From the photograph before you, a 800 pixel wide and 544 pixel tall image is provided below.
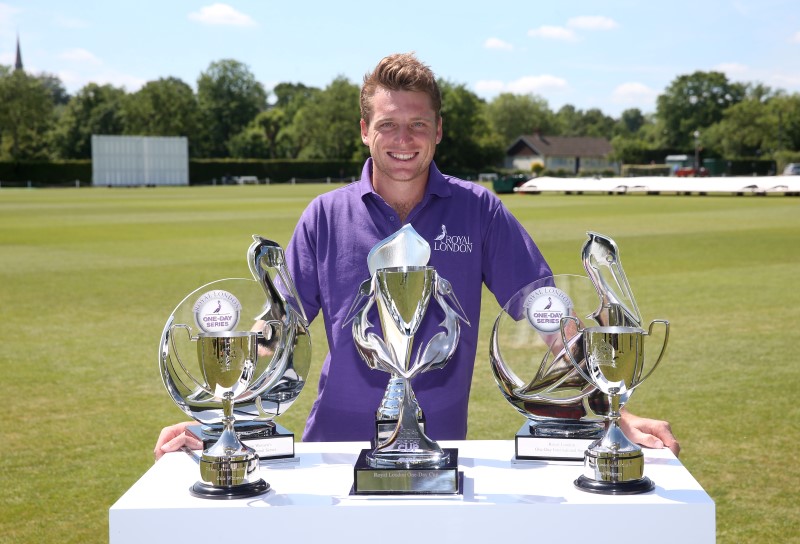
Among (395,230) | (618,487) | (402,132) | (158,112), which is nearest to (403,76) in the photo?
(402,132)

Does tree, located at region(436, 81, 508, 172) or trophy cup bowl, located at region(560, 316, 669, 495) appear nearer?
trophy cup bowl, located at region(560, 316, 669, 495)

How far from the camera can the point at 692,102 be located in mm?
135125

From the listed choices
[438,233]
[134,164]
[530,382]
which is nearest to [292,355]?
[530,382]

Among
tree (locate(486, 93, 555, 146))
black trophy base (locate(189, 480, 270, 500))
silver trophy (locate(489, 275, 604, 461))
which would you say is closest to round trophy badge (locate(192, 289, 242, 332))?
black trophy base (locate(189, 480, 270, 500))

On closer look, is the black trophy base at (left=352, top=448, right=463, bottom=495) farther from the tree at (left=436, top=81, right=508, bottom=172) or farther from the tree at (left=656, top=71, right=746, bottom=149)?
the tree at (left=656, top=71, right=746, bottom=149)

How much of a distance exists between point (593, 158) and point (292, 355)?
5665 inches

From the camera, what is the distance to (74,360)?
9.52 metres

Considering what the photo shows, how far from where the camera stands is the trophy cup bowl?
97.4 inches

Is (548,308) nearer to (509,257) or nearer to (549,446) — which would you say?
(549,446)

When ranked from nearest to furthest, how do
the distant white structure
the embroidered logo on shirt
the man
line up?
the man < the embroidered logo on shirt < the distant white structure

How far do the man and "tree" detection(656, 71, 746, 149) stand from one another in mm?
134583

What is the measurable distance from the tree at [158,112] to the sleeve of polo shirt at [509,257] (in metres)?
107

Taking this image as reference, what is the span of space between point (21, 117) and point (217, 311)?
333 ft

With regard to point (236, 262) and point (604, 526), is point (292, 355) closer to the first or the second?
point (604, 526)
